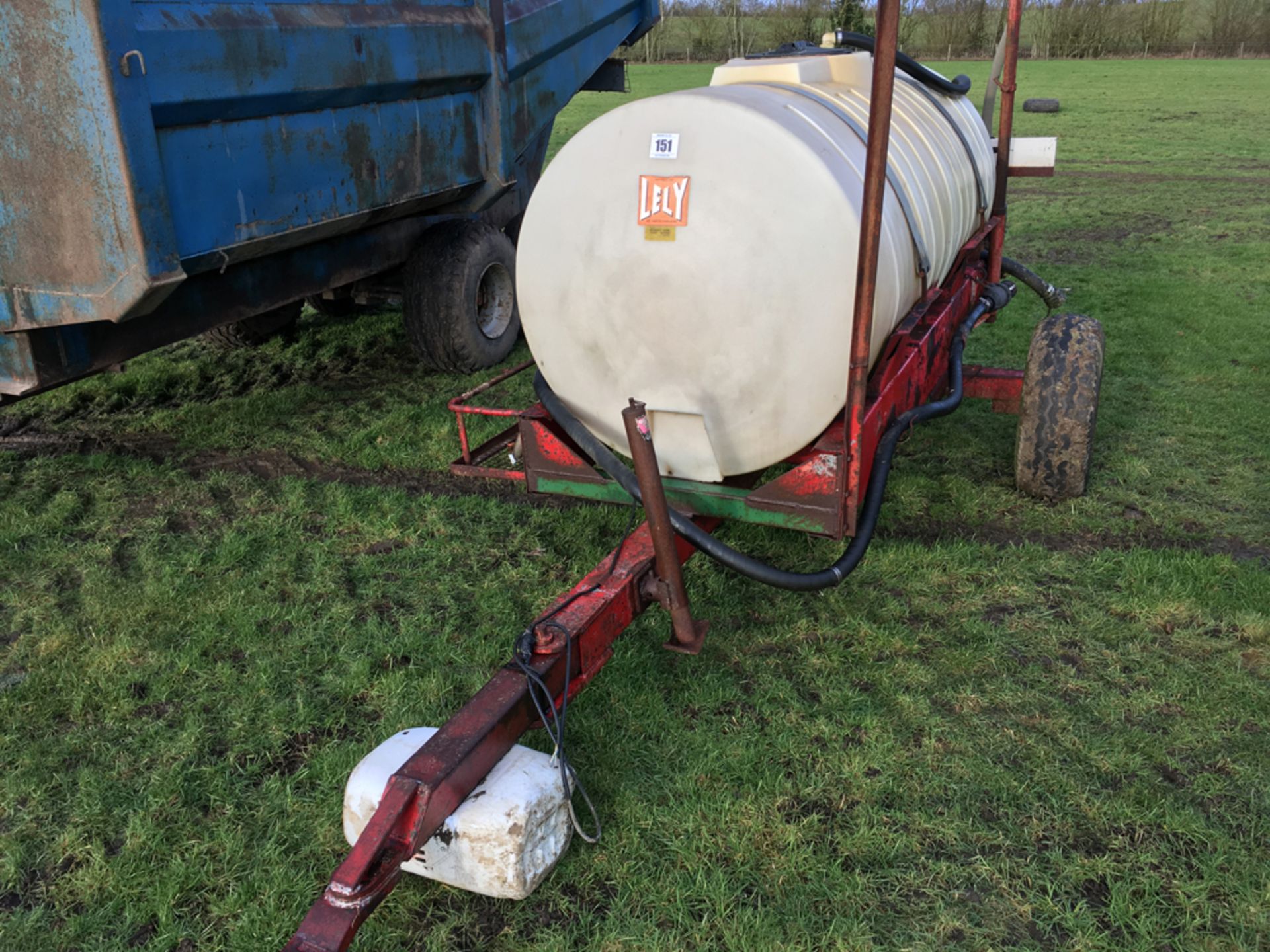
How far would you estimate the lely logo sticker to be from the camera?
9.80ft

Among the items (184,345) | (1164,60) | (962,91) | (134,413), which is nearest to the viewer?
(962,91)

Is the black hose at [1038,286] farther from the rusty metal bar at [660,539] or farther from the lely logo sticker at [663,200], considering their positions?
the rusty metal bar at [660,539]

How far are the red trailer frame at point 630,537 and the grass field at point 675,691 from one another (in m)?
0.40

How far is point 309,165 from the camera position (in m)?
4.34

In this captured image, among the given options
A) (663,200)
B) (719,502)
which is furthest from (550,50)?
(719,502)

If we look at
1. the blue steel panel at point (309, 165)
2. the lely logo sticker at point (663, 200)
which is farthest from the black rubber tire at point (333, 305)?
the lely logo sticker at point (663, 200)

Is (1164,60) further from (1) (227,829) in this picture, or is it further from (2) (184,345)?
(1) (227,829)

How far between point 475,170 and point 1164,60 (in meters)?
38.9

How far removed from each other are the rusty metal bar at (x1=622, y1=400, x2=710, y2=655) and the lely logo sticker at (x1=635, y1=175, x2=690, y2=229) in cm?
65

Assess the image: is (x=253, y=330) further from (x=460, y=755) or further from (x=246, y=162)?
(x=460, y=755)

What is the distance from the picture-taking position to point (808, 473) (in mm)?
3133

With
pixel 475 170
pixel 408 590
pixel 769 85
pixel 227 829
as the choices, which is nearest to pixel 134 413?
pixel 475 170

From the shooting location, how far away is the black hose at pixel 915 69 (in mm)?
4422

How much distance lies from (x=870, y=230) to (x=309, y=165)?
2763 millimetres
